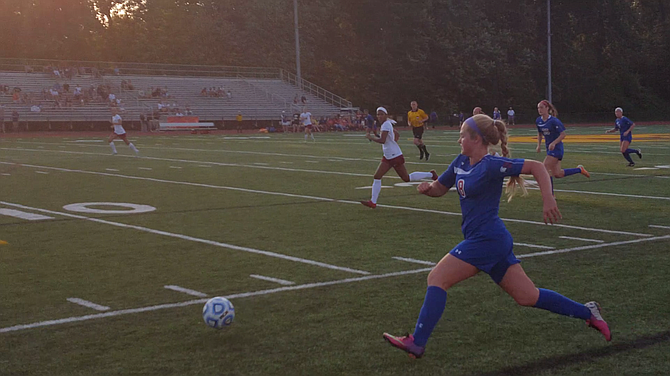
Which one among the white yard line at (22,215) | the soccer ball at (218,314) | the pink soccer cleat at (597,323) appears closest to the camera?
the pink soccer cleat at (597,323)

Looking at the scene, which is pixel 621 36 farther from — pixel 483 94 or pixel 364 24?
pixel 364 24

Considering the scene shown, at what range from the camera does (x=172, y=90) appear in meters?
57.3

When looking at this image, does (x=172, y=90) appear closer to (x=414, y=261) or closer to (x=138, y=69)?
(x=138, y=69)

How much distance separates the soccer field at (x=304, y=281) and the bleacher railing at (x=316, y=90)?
48.0m

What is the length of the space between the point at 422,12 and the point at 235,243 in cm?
6261

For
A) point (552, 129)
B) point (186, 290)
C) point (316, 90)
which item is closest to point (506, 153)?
point (186, 290)

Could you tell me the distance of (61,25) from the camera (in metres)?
69.8

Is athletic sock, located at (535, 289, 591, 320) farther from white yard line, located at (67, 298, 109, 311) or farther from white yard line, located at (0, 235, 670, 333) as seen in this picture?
white yard line, located at (67, 298, 109, 311)

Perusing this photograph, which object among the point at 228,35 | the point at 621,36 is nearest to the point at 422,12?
the point at 228,35

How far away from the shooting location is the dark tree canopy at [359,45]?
6975 centimetres

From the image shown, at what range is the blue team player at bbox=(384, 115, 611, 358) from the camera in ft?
17.6

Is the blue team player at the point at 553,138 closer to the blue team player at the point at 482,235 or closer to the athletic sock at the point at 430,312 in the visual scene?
the blue team player at the point at 482,235

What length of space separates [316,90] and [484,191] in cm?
6039

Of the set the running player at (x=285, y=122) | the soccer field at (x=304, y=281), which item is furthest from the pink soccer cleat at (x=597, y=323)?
the running player at (x=285, y=122)
